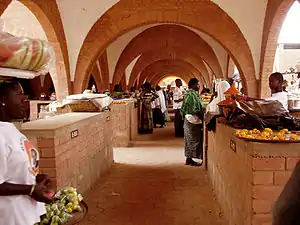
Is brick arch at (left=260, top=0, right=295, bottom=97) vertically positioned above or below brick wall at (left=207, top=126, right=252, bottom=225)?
above

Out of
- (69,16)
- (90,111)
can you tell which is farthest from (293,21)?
(90,111)

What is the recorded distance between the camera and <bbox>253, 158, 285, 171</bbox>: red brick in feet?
8.27

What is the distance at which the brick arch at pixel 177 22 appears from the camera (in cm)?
842

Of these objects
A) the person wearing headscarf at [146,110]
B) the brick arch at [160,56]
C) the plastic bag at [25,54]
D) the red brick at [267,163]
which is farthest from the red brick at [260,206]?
the brick arch at [160,56]

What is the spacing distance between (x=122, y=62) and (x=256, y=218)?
468 inches

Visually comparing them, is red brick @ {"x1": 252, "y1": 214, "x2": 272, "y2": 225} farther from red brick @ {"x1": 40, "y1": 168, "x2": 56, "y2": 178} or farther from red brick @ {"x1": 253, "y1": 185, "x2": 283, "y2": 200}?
red brick @ {"x1": 40, "y1": 168, "x2": 56, "y2": 178}

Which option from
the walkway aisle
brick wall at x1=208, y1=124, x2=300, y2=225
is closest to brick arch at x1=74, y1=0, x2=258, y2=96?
the walkway aisle

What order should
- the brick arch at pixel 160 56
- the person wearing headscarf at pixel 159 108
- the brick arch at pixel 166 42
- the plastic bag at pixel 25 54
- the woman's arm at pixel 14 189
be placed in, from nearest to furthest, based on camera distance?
the woman's arm at pixel 14 189, the plastic bag at pixel 25 54, the person wearing headscarf at pixel 159 108, the brick arch at pixel 166 42, the brick arch at pixel 160 56

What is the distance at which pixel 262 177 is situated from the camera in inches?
100

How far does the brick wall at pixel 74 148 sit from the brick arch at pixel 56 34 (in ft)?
9.00

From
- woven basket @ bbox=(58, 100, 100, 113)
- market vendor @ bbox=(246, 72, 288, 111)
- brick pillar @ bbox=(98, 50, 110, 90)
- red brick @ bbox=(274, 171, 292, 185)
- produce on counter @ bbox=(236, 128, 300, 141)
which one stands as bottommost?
red brick @ bbox=(274, 171, 292, 185)

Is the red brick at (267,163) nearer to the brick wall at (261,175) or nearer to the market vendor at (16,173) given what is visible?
the brick wall at (261,175)

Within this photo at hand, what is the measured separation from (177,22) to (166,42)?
5.74m

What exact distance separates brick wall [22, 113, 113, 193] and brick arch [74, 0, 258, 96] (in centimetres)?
302
